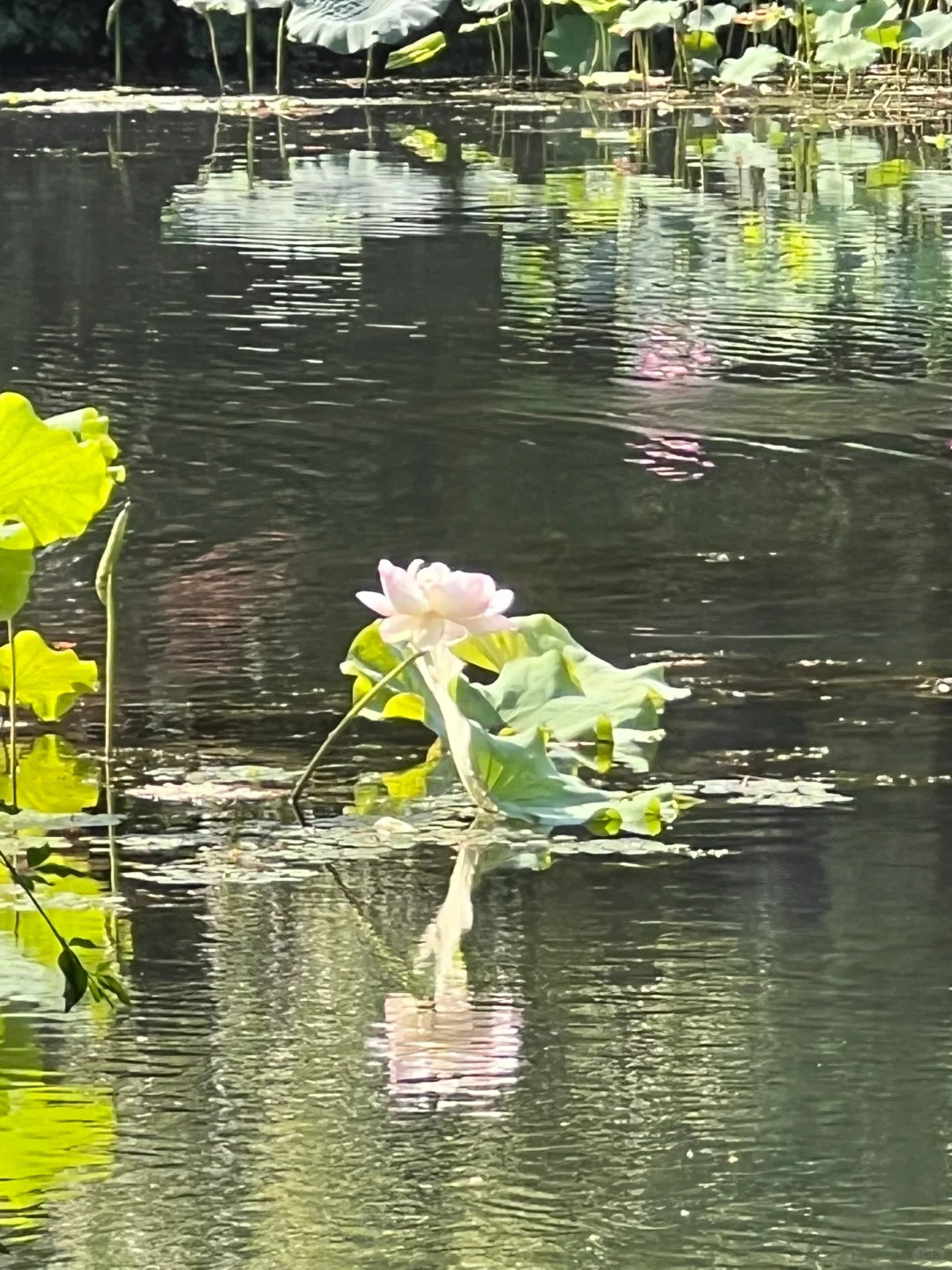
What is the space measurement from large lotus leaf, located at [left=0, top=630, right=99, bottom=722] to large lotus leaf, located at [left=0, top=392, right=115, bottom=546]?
0.29 m

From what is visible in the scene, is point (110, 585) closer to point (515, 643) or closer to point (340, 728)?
point (340, 728)

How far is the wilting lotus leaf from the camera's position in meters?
1.93

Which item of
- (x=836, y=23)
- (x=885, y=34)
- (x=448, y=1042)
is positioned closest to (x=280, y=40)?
(x=836, y=23)

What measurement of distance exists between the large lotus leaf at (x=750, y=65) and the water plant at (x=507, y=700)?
916 centimetres

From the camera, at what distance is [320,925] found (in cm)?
190

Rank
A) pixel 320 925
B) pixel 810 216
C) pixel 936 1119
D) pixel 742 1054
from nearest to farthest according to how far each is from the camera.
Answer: pixel 936 1119
pixel 742 1054
pixel 320 925
pixel 810 216

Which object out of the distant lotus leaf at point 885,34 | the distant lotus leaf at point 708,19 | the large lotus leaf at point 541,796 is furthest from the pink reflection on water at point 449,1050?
the distant lotus leaf at point 708,19

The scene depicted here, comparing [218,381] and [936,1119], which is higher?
[218,381]

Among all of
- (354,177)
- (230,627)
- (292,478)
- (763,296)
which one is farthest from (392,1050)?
(354,177)

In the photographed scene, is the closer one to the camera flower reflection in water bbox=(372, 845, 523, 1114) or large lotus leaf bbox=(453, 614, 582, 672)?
flower reflection in water bbox=(372, 845, 523, 1114)

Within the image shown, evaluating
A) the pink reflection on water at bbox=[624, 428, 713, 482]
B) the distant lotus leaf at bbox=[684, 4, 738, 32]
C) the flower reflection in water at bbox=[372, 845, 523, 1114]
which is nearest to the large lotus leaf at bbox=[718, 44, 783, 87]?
the distant lotus leaf at bbox=[684, 4, 738, 32]

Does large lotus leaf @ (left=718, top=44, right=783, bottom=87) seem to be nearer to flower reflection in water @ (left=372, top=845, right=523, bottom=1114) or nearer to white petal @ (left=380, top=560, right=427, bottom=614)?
white petal @ (left=380, top=560, right=427, bottom=614)

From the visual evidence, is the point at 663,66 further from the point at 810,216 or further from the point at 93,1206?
the point at 93,1206

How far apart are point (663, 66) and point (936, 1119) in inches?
484
